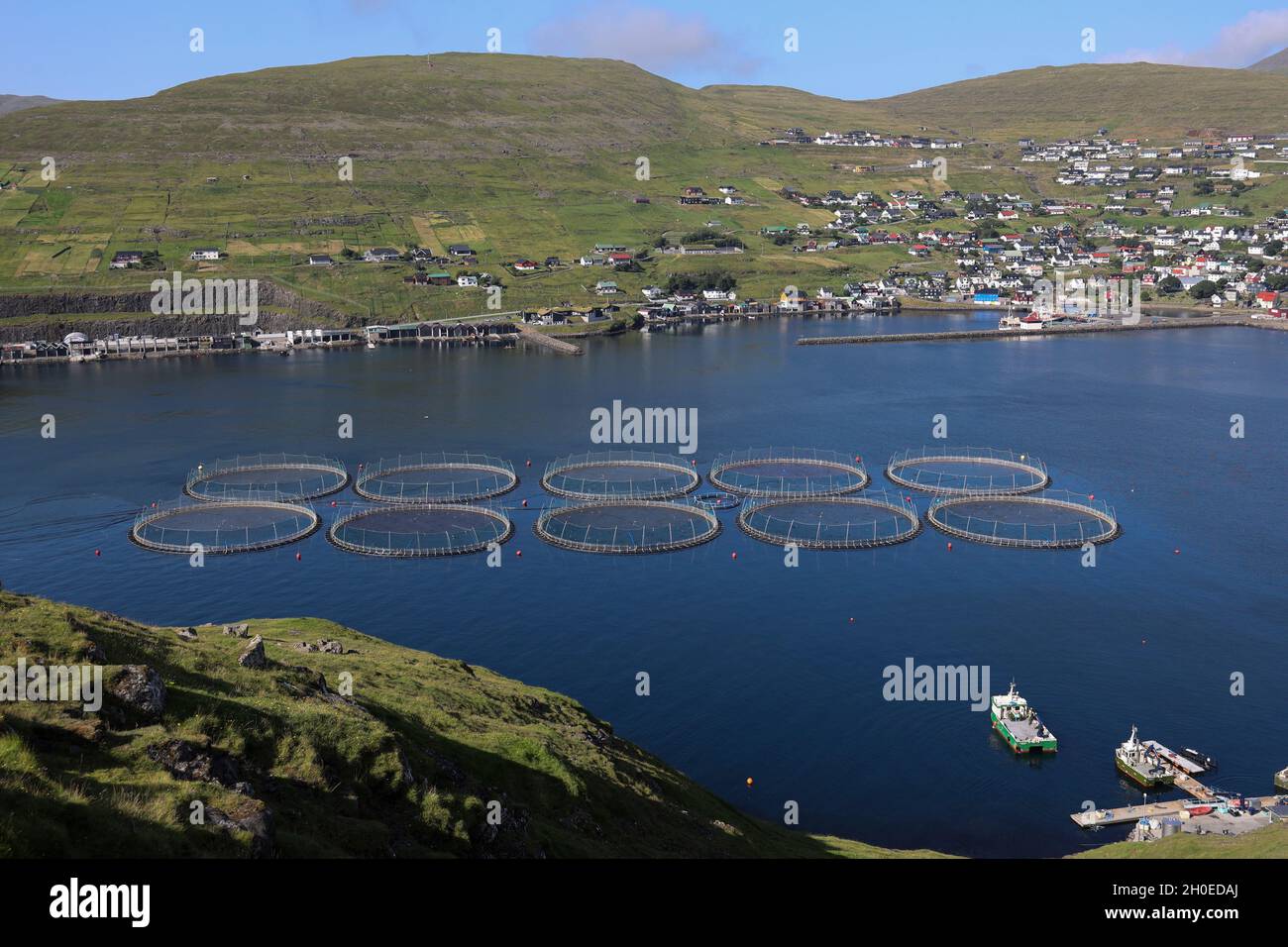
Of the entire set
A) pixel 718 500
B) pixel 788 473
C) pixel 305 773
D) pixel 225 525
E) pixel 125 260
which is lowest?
pixel 225 525

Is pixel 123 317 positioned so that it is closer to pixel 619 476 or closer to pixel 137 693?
pixel 619 476

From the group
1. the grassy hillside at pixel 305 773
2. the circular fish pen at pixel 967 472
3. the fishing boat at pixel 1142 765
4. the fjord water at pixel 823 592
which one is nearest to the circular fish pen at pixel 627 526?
the fjord water at pixel 823 592

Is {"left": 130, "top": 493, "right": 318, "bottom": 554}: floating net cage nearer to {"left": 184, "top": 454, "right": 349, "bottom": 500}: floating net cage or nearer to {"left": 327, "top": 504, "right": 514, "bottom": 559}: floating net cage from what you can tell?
{"left": 184, "top": 454, "right": 349, "bottom": 500}: floating net cage

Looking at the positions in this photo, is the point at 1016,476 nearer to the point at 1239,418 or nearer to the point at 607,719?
the point at 1239,418

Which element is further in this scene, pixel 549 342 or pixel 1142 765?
pixel 549 342

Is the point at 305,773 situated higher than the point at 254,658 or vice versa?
the point at 254,658

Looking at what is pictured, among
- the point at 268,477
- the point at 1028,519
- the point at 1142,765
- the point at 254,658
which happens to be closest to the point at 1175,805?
the point at 1142,765
